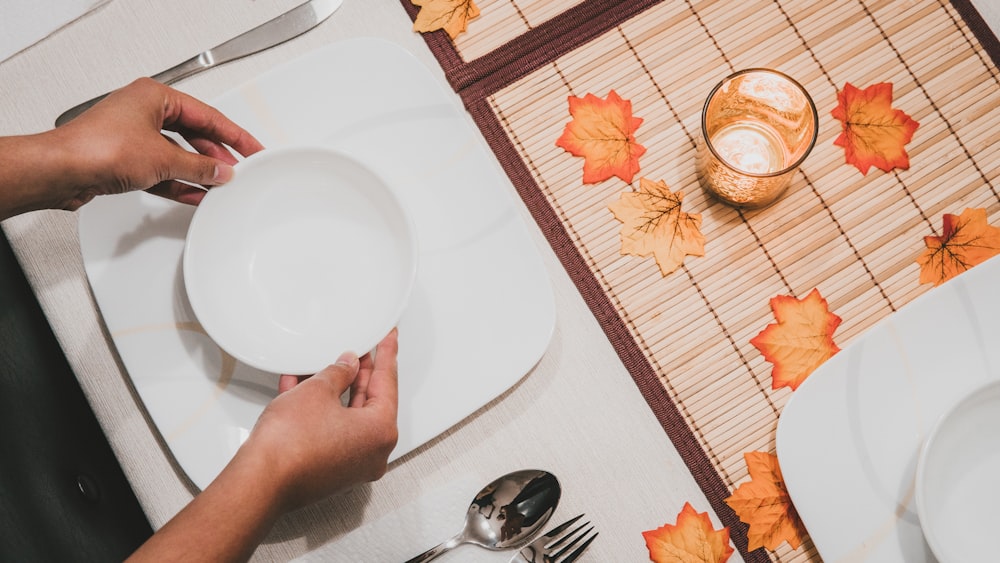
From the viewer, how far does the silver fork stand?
2.14ft

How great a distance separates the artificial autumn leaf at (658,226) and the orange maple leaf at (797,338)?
0.11 metres

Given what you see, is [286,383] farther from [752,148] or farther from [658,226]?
[752,148]

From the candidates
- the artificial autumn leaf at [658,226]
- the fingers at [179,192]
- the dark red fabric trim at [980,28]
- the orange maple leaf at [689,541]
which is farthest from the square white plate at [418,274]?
the dark red fabric trim at [980,28]

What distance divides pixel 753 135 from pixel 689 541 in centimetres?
43

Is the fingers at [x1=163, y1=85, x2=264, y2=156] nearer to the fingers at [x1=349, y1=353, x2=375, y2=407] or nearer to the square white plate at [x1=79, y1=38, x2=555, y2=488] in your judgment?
the square white plate at [x1=79, y1=38, x2=555, y2=488]

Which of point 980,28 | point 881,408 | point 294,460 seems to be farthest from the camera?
point 980,28

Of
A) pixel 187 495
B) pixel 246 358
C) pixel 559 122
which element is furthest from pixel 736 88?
pixel 187 495

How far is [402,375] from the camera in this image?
653 millimetres

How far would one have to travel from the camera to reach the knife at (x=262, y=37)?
719mm

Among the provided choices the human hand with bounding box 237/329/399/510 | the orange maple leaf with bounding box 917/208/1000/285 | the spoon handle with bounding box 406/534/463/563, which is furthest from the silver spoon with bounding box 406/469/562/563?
the orange maple leaf with bounding box 917/208/1000/285

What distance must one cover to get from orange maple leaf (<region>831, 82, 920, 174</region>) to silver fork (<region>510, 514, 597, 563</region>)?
1.62ft

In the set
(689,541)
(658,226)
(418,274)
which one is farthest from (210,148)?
(689,541)

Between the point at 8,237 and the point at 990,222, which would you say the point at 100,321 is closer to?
the point at 8,237

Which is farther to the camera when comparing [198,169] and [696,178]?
[696,178]
